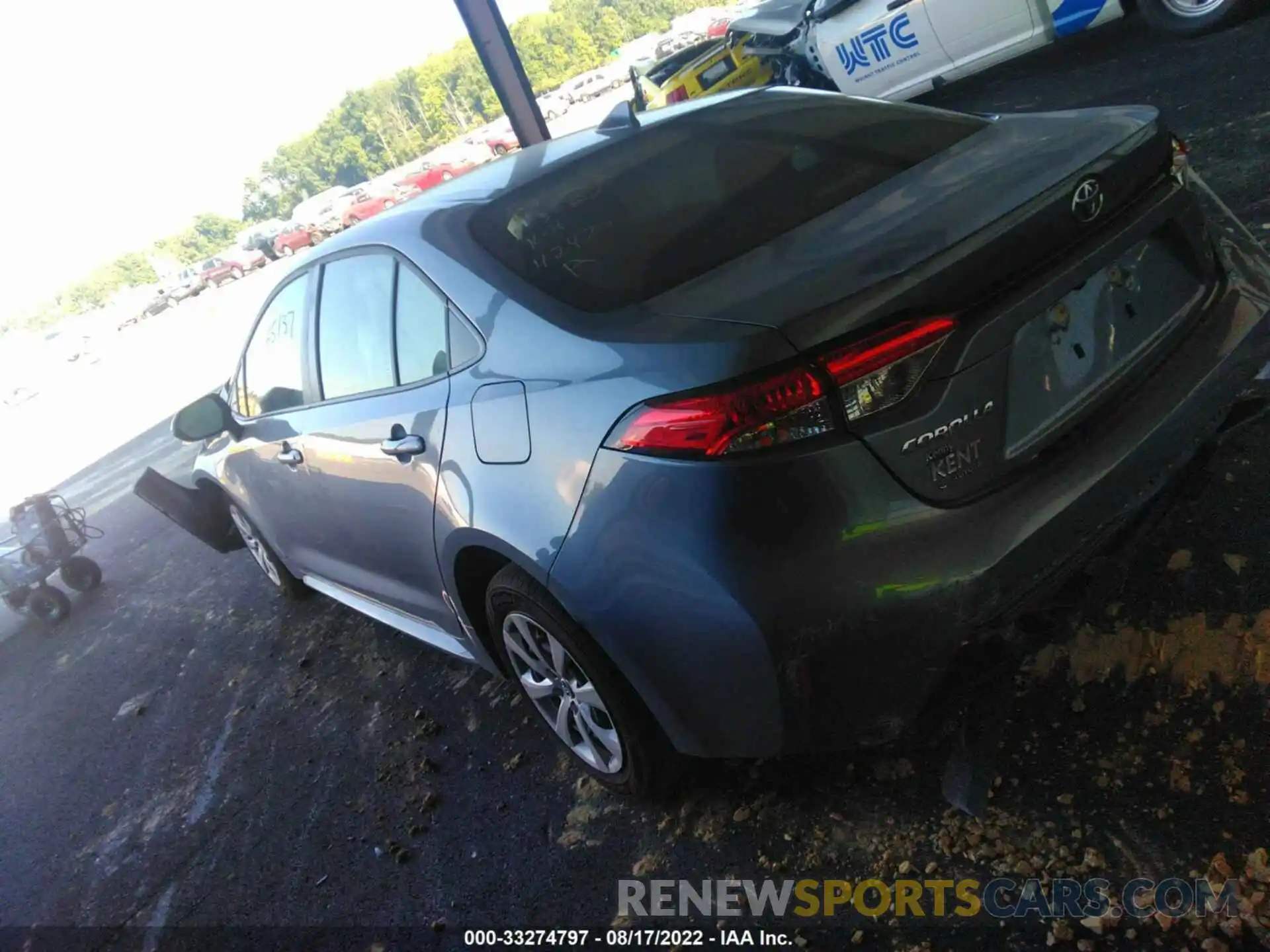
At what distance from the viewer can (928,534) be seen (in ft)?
5.83

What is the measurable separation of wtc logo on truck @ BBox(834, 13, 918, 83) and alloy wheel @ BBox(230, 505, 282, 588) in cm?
634

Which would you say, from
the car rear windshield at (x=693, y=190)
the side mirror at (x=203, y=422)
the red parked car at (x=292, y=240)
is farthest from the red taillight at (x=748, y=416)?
the red parked car at (x=292, y=240)

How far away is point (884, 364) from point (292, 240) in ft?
139

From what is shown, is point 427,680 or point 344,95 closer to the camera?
point 427,680

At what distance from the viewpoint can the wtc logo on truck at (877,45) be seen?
7668 millimetres

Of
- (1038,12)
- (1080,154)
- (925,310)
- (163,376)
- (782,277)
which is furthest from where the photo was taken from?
(163,376)

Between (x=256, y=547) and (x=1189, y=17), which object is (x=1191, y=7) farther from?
(x=256, y=547)

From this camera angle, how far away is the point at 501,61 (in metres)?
7.40

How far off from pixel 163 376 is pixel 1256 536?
65.3 ft

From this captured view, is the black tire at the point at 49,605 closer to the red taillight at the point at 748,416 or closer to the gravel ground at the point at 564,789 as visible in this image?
the gravel ground at the point at 564,789

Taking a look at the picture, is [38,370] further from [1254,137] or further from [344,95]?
[344,95]

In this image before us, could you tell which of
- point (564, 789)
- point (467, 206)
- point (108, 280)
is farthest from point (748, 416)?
point (108, 280)

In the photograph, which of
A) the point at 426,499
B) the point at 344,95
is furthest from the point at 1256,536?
the point at 344,95

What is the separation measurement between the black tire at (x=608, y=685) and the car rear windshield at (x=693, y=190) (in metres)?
0.72
